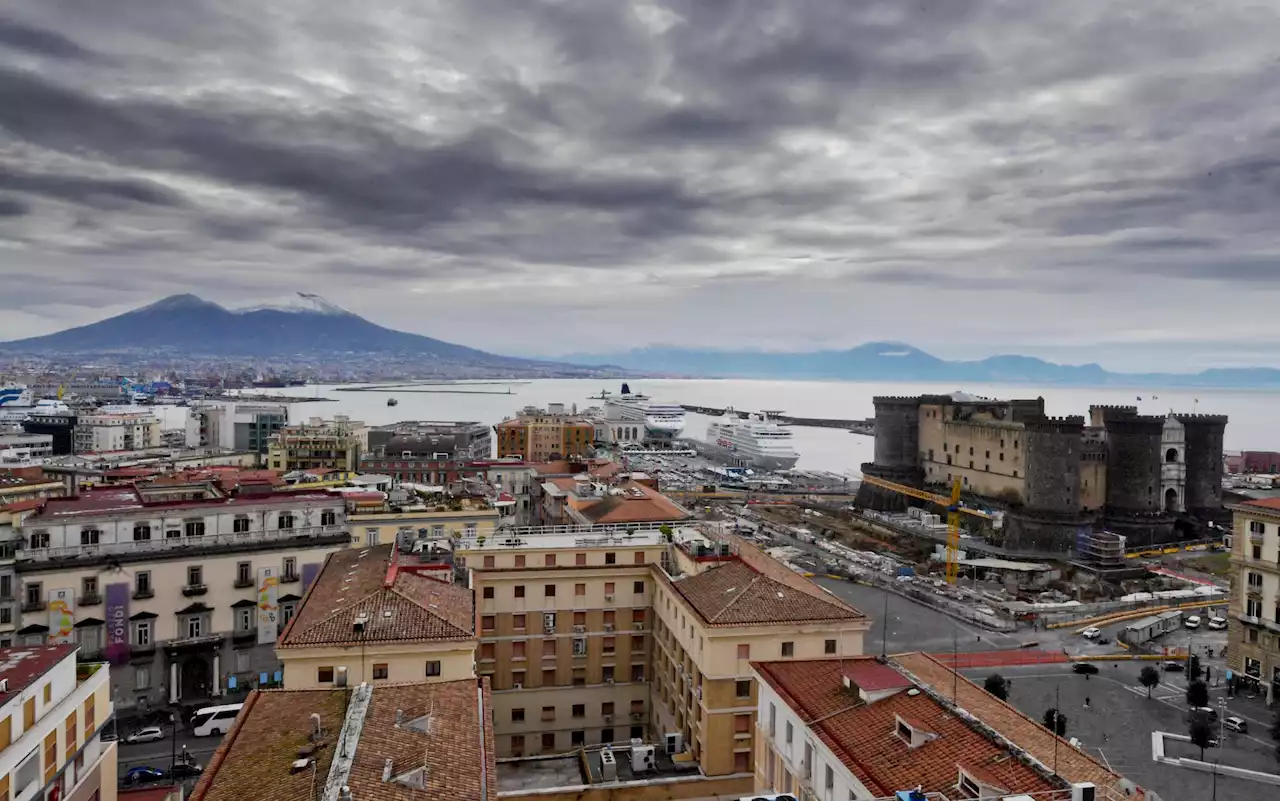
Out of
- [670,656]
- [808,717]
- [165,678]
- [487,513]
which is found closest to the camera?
[808,717]

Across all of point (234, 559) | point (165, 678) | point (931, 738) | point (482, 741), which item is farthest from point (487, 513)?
point (931, 738)

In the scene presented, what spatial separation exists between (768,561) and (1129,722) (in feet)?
47.6

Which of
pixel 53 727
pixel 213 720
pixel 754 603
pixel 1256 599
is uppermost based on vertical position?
pixel 754 603

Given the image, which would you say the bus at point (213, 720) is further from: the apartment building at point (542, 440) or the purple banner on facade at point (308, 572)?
the apartment building at point (542, 440)

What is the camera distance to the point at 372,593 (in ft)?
72.4

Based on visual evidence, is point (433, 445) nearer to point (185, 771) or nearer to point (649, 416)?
point (185, 771)

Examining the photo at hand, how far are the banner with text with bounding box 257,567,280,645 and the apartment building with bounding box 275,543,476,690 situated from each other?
455 inches

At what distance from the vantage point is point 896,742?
14711mm

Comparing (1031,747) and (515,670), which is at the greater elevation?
→ (1031,747)

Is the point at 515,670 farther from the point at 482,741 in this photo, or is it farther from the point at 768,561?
the point at 482,741

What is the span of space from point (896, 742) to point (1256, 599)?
92.1ft

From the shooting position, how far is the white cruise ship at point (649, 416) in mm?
172250


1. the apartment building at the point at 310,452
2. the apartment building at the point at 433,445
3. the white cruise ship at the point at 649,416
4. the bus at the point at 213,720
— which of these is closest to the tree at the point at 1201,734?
the bus at the point at 213,720

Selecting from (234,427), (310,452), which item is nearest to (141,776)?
(310,452)
